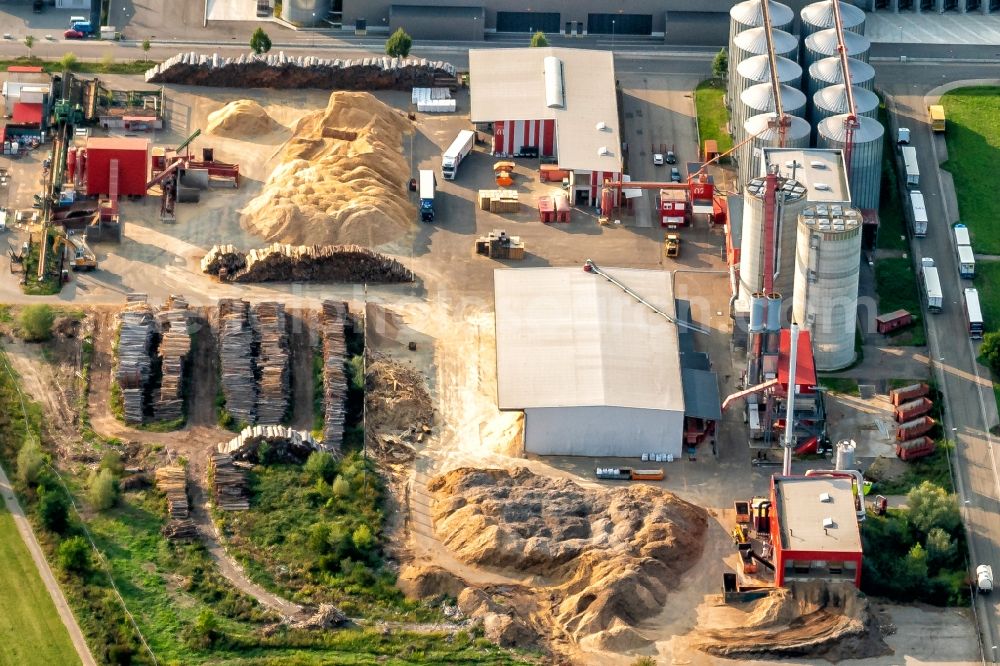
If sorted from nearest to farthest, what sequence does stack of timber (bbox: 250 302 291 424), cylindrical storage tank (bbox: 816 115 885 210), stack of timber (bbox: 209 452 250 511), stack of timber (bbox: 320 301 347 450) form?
stack of timber (bbox: 209 452 250 511) < stack of timber (bbox: 320 301 347 450) < stack of timber (bbox: 250 302 291 424) < cylindrical storage tank (bbox: 816 115 885 210)

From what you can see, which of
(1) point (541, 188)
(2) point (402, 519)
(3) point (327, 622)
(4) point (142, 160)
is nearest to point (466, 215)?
(1) point (541, 188)

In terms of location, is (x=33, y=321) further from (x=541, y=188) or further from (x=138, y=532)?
(x=541, y=188)

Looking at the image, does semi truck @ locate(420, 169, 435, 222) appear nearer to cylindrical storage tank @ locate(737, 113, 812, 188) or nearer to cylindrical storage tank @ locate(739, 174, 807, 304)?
cylindrical storage tank @ locate(737, 113, 812, 188)

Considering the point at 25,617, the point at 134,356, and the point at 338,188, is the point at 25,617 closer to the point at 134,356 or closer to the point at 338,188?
the point at 134,356

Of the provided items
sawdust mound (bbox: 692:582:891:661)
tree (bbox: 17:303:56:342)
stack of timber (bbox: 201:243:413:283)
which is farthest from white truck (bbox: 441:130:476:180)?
sawdust mound (bbox: 692:582:891:661)

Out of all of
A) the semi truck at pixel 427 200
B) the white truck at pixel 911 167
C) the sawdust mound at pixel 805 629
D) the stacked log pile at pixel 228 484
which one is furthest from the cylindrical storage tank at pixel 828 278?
the stacked log pile at pixel 228 484

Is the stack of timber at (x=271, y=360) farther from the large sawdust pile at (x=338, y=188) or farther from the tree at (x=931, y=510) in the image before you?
the tree at (x=931, y=510)

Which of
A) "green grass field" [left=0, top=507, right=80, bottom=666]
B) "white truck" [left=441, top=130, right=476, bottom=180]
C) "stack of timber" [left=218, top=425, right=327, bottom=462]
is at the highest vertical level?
"white truck" [left=441, top=130, right=476, bottom=180]
